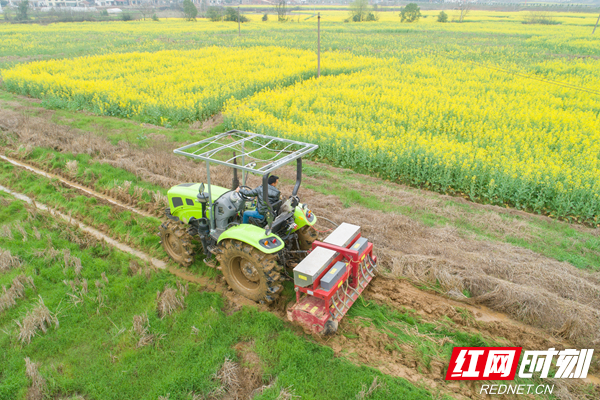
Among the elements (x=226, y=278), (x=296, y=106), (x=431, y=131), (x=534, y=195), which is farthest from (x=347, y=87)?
(x=226, y=278)

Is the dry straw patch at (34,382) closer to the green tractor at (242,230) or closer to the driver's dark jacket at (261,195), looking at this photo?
the green tractor at (242,230)

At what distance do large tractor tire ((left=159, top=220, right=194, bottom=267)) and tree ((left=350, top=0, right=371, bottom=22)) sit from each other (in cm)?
7570

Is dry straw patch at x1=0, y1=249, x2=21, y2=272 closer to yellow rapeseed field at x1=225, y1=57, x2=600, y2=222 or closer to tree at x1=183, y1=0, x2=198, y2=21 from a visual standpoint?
yellow rapeseed field at x1=225, y1=57, x2=600, y2=222

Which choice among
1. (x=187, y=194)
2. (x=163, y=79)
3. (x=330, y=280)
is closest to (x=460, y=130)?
(x=330, y=280)

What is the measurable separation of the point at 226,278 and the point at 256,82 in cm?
1682

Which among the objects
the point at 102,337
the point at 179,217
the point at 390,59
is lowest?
the point at 102,337

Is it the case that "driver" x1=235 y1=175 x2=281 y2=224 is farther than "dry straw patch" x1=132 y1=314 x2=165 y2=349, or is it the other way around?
"driver" x1=235 y1=175 x2=281 y2=224

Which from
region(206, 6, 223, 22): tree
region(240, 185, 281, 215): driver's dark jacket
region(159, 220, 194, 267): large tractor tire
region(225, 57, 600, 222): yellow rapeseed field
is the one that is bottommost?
region(159, 220, 194, 267): large tractor tire

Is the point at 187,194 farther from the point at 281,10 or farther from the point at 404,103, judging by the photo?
the point at 281,10

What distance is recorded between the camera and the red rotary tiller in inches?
214

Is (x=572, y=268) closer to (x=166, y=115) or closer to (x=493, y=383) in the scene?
(x=493, y=383)

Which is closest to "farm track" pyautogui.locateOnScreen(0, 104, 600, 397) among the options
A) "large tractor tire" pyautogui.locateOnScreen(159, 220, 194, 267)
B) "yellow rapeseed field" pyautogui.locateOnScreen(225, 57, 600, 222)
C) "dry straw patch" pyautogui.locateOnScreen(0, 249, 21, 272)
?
"large tractor tire" pyautogui.locateOnScreen(159, 220, 194, 267)

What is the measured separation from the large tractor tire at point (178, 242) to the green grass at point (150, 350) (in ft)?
1.84

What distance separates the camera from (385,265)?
7238mm
